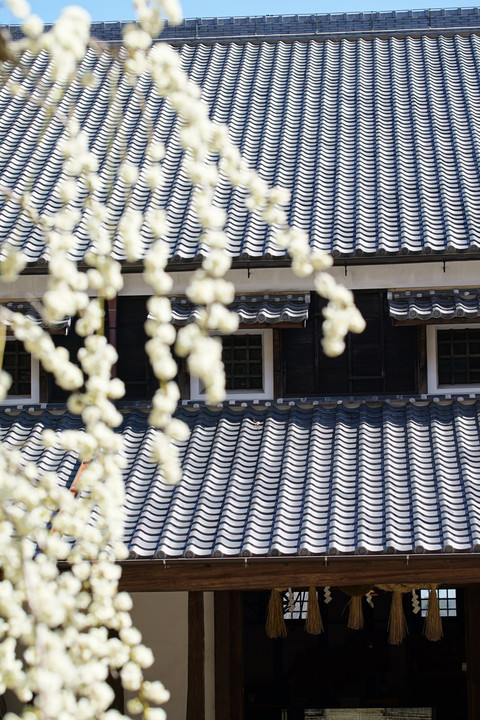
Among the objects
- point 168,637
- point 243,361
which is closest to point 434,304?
point 243,361

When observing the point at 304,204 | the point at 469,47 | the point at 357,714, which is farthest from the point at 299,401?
the point at 469,47

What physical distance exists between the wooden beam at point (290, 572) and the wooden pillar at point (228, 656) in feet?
5.43

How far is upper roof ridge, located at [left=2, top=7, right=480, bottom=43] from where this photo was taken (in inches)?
519

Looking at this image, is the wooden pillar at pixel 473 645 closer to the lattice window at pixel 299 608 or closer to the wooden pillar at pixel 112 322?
the lattice window at pixel 299 608

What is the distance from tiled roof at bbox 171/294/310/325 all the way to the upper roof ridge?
5.56 m

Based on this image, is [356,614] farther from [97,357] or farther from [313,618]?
[97,357]

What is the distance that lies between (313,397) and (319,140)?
3182 millimetres

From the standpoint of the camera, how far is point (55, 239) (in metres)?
3.47

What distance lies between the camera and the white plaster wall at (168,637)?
8781mm

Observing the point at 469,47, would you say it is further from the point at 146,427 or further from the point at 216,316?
the point at 216,316

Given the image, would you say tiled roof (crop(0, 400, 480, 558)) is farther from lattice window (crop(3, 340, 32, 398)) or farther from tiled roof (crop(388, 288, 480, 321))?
tiled roof (crop(388, 288, 480, 321))

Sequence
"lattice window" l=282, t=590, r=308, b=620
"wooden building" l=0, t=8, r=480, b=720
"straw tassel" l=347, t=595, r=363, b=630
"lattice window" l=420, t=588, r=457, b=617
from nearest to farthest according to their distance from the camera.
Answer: "wooden building" l=0, t=8, r=480, b=720 → "straw tassel" l=347, t=595, r=363, b=630 → "lattice window" l=282, t=590, r=308, b=620 → "lattice window" l=420, t=588, r=457, b=617

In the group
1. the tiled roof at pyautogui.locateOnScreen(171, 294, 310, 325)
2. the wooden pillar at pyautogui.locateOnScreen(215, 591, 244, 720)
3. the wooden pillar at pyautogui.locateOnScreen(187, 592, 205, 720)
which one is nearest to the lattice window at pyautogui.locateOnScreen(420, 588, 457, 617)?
the wooden pillar at pyautogui.locateOnScreen(215, 591, 244, 720)

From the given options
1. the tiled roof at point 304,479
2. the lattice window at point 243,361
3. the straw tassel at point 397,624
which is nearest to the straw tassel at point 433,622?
the straw tassel at point 397,624
